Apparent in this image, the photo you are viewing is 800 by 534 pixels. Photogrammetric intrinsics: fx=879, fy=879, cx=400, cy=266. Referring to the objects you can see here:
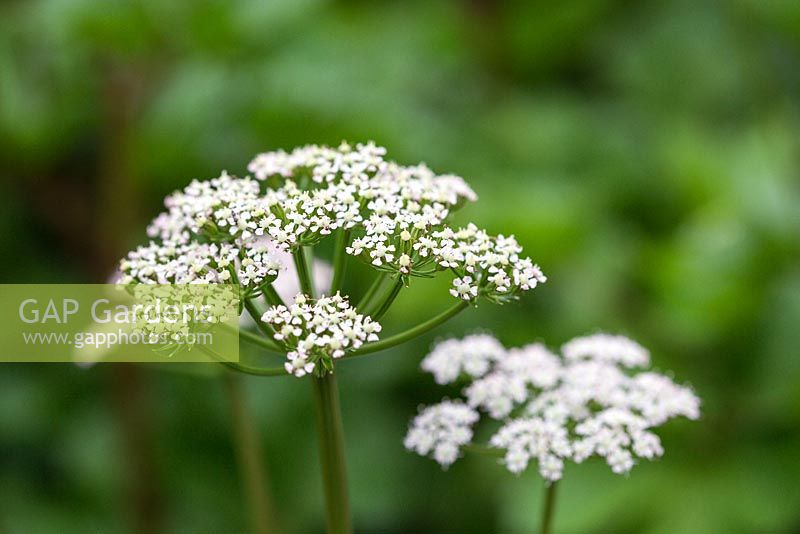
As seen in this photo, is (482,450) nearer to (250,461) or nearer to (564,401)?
(564,401)

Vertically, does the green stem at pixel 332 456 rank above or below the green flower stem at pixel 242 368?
below

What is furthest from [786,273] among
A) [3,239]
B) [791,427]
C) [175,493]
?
[3,239]

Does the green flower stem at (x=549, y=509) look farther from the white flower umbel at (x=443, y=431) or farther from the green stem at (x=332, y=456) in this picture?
the green stem at (x=332, y=456)

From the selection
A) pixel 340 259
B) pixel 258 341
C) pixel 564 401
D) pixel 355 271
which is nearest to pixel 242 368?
pixel 258 341

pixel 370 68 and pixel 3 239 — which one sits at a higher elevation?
pixel 370 68

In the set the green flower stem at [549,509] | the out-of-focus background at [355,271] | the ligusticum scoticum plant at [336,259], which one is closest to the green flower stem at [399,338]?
the ligusticum scoticum plant at [336,259]

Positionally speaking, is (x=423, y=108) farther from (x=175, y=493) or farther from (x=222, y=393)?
(x=175, y=493)
